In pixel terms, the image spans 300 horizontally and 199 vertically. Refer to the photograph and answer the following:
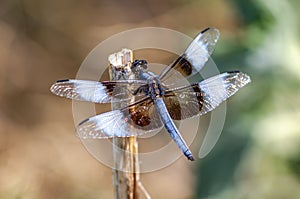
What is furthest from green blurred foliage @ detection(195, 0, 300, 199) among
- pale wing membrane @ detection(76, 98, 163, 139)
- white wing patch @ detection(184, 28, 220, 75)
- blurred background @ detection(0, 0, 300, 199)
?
pale wing membrane @ detection(76, 98, 163, 139)

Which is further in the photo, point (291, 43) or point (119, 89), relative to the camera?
point (291, 43)

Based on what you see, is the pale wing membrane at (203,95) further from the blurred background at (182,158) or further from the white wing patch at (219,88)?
the blurred background at (182,158)

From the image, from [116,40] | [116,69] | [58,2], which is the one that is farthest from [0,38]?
[116,69]

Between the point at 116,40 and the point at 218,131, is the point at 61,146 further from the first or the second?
the point at 218,131

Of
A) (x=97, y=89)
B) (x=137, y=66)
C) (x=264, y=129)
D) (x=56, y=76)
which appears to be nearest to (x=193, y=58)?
(x=137, y=66)

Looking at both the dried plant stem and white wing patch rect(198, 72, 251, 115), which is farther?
white wing patch rect(198, 72, 251, 115)

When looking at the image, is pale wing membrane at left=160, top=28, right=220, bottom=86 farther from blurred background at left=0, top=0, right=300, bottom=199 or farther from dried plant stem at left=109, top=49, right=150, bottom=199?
blurred background at left=0, top=0, right=300, bottom=199

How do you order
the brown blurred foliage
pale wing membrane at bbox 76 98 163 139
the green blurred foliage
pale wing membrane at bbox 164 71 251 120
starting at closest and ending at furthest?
pale wing membrane at bbox 76 98 163 139 < pale wing membrane at bbox 164 71 251 120 < the green blurred foliage < the brown blurred foliage
